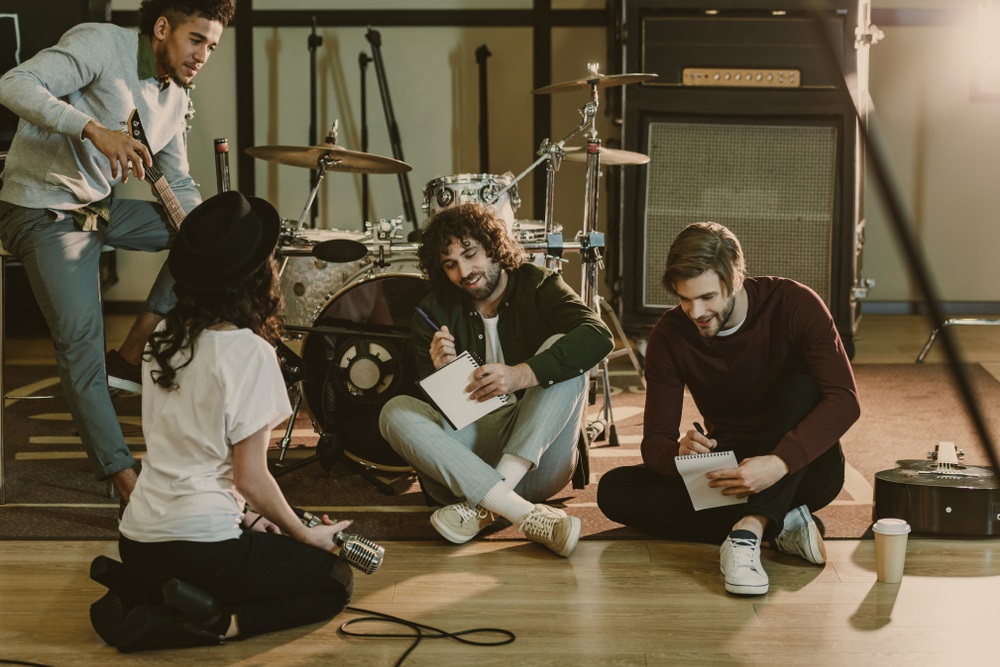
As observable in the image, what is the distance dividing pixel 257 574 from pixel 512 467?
2.60 ft

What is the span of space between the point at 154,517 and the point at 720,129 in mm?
3334

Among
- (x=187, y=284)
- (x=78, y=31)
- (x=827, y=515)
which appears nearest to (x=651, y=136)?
(x=827, y=515)

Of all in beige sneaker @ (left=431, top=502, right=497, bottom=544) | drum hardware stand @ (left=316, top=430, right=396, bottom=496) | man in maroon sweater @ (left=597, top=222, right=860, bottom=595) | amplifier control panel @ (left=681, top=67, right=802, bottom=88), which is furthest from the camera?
amplifier control panel @ (left=681, top=67, right=802, bottom=88)

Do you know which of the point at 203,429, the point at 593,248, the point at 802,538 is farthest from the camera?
the point at 593,248

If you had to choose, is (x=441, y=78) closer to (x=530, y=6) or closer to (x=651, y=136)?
(x=530, y=6)

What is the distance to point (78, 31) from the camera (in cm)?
272

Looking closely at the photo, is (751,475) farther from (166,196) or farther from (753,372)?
(166,196)

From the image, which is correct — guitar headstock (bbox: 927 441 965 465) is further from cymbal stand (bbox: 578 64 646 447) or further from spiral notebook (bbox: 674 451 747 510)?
cymbal stand (bbox: 578 64 646 447)

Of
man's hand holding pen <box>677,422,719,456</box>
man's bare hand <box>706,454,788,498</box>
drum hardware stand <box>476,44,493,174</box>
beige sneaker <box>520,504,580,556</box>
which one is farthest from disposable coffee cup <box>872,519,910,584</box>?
drum hardware stand <box>476,44,493,174</box>

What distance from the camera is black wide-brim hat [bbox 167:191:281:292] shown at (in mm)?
2020

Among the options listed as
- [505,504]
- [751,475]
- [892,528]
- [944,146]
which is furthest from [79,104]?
[944,146]

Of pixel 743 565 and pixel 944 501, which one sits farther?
pixel 944 501

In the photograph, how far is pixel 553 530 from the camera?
2564mm

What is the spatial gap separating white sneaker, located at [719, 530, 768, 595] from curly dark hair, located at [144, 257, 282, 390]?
108cm
